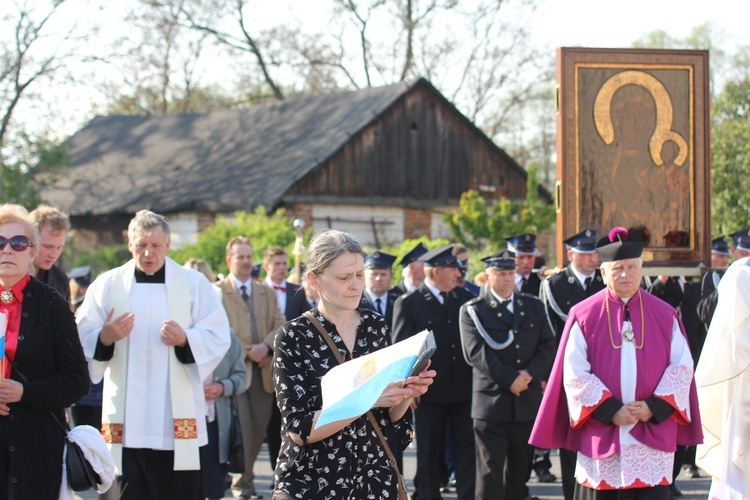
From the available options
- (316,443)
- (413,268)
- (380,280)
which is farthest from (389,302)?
(316,443)

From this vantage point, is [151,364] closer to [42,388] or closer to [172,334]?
[172,334]

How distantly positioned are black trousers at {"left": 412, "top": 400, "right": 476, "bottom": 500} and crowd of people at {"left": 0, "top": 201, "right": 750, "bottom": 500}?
19 mm

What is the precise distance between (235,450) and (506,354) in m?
2.19

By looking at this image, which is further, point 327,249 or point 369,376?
point 327,249

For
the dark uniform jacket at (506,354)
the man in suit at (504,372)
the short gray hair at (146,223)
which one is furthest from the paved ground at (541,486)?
the short gray hair at (146,223)

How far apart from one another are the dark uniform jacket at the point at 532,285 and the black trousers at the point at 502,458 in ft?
9.38

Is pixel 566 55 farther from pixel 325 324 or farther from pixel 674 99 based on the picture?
pixel 325 324

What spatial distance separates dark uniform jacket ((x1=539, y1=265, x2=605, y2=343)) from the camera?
29.3 feet

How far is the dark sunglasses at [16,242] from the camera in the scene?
5.05 metres

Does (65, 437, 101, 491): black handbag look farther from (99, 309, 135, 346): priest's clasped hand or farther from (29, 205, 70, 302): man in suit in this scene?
(29, 205, 70, 302): man in suit

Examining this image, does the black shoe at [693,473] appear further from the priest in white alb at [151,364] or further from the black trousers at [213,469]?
the priest in white alb at [151,364]

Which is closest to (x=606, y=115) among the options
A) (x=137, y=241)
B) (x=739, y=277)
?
(x=739, y=277)

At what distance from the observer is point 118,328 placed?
600 cm

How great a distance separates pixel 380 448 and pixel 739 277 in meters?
3.02
